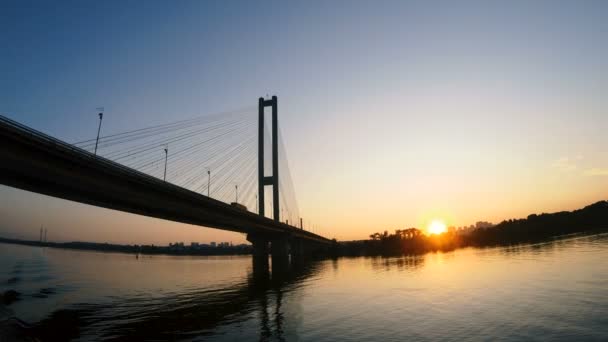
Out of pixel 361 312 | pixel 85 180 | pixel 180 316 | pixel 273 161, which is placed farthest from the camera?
pixel 273 161

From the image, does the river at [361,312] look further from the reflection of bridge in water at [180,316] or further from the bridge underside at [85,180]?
the bridge underside at [85,180]

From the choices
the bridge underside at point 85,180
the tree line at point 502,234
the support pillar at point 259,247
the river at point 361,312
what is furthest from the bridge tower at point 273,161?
the tree line at point 502,234

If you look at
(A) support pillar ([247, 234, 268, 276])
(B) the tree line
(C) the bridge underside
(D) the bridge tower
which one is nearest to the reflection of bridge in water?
(C) the bridge underside

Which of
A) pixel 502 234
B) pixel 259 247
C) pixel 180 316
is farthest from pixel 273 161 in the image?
pixel 502 234

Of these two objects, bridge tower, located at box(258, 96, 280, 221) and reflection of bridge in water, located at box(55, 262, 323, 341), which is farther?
bridge tower, located at box(258, 96, 280, 221)

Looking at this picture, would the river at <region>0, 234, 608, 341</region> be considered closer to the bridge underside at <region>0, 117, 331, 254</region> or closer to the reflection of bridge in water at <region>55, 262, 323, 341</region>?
the reflection of bridge in water at <region>55, 262, 323, 341</region>

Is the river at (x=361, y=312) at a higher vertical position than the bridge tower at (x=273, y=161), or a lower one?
→ lower

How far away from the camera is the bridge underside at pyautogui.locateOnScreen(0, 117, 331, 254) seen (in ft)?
84.9

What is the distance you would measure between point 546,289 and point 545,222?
15670 cm

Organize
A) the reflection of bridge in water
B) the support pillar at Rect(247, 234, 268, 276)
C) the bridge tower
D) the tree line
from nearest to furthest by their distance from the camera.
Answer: the reflection of bridge in water → the bridge tower → the support pillar at Rect(247, 234, 268, 276) → the tree line

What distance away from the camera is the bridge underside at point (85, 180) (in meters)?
25.9

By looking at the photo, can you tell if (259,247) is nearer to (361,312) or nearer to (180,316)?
(180,316)

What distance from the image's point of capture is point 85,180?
32938 millimetres

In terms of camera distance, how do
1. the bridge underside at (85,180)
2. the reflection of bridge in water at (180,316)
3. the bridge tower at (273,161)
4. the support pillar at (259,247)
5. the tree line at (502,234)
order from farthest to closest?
the tree line at (502,234)
the support pillar at (259,247)
the bridge tower at (273,161)
the bridge underside at (85,180)
the reflection of bridge in water at (180,316)
